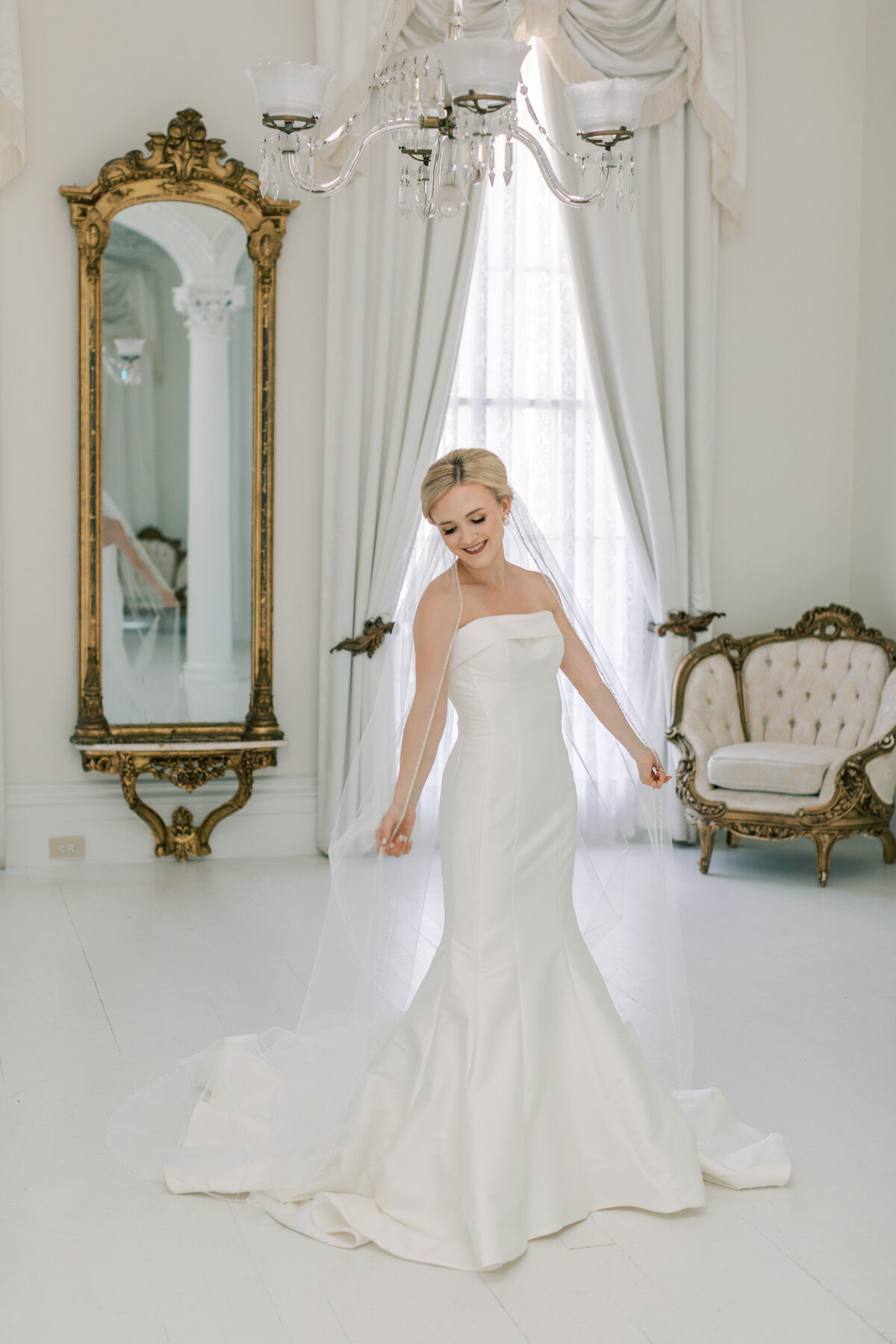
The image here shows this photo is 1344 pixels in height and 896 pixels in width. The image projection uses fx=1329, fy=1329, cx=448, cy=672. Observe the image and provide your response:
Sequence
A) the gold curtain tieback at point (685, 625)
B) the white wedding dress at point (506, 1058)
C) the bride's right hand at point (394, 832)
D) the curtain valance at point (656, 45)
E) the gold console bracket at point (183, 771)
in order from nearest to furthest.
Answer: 1. the white wedding dress at point (506, 1058)
2. the bride's right hand at point (394, 832)
3. the gold console bracket at point (183, 771)
4. the curtain valance at point (656, 45)
5. the gold curtain tieback at point (685, 625)

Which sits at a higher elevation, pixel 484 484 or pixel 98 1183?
pixel 484 484

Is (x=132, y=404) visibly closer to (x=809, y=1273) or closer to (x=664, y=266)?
(x=664, y=266)

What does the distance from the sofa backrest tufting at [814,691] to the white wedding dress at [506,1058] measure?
3.59m

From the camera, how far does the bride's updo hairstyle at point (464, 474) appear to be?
107 inches

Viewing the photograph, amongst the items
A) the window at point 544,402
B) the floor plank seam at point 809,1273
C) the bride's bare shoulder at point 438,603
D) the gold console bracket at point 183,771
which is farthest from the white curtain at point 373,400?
the floor plank seam at point 809,1273

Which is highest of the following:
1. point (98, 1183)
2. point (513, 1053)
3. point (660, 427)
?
point (660, 427)

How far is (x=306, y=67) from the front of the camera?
3.02 m

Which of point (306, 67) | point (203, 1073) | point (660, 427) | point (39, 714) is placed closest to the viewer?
point (306, 67)

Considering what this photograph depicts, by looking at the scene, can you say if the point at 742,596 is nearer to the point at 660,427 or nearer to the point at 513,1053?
the point at 660,427

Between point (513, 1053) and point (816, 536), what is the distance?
4771 millimetres

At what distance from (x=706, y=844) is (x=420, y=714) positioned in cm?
353

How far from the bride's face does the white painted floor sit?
53.7 inches

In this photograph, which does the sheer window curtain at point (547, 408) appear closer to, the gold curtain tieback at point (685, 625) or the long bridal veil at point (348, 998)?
the gold curtain tieback at point (685, 625)

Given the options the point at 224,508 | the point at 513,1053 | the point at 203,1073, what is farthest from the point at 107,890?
the point at 513,1053
